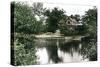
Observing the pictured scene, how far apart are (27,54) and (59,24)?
2.46 feet

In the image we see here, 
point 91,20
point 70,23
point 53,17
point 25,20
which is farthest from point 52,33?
point 91,20

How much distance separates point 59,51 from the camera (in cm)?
351

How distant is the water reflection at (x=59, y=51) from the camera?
338 cm

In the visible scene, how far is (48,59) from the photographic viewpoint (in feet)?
11.3

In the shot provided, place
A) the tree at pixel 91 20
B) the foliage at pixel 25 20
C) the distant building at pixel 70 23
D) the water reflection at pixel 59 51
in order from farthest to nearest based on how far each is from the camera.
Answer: the tree at pixel 91 20 → the distant building at pixel 70 23 → the water reflection at pixel 59 51 → the foliage at pixel 25 20

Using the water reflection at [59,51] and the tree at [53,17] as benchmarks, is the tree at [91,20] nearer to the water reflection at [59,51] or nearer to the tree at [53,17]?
the water reflection at [59,51]

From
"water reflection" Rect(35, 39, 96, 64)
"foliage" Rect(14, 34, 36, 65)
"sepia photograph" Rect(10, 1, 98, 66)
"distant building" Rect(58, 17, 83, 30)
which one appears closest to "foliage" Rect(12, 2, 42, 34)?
"sepia photograph" Rect(10, 1, 98, 66)

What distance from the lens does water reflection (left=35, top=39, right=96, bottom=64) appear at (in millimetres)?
3384

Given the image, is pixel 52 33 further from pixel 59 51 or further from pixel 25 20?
pixel 25 20

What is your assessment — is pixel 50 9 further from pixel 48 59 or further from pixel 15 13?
pixel 48 59

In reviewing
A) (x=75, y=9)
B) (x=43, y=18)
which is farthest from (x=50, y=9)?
(x=75, y=9)

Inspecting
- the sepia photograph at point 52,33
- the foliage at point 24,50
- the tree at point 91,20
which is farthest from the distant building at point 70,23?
the foliage at point 24,50

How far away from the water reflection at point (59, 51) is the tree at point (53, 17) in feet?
0.72

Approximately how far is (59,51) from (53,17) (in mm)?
588
